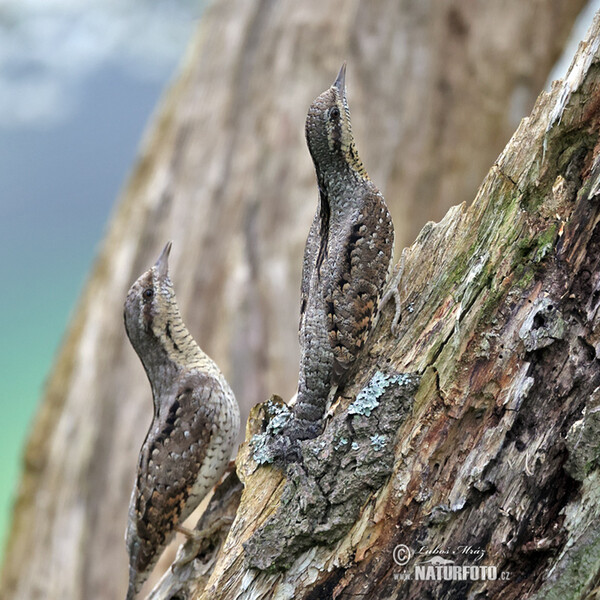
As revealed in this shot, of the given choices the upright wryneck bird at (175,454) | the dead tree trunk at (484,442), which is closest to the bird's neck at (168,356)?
the upright wryneck bird at (175,454)

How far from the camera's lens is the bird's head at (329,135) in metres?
3.24

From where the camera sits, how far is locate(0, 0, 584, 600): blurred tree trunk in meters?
6.80

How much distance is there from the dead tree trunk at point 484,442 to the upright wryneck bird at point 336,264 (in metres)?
0.14

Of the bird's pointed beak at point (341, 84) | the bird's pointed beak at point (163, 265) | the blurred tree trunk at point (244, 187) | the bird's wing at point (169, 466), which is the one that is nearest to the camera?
the bird's pointed beak at point (341, 84)

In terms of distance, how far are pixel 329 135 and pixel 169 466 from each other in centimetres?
188

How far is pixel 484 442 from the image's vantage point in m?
2.53

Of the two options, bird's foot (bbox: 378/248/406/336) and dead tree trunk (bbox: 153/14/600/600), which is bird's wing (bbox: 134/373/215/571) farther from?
bird's foot (bbox: 378/248/406/336)

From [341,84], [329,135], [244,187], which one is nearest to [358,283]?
[329,135]

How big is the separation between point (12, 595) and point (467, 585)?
6688 mm

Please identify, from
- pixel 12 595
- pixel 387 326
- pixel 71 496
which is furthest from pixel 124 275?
pixel 387 326

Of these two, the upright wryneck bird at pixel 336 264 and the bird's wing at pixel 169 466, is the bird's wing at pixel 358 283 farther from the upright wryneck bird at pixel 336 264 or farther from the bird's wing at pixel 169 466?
the bird's wing at pixel 169 466

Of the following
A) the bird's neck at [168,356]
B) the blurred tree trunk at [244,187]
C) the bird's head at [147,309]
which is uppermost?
the blurred tree trunk at [244,187]

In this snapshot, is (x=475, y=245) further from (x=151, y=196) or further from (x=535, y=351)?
(x=151, y=196)

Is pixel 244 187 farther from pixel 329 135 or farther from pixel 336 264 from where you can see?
pixel 336 264
